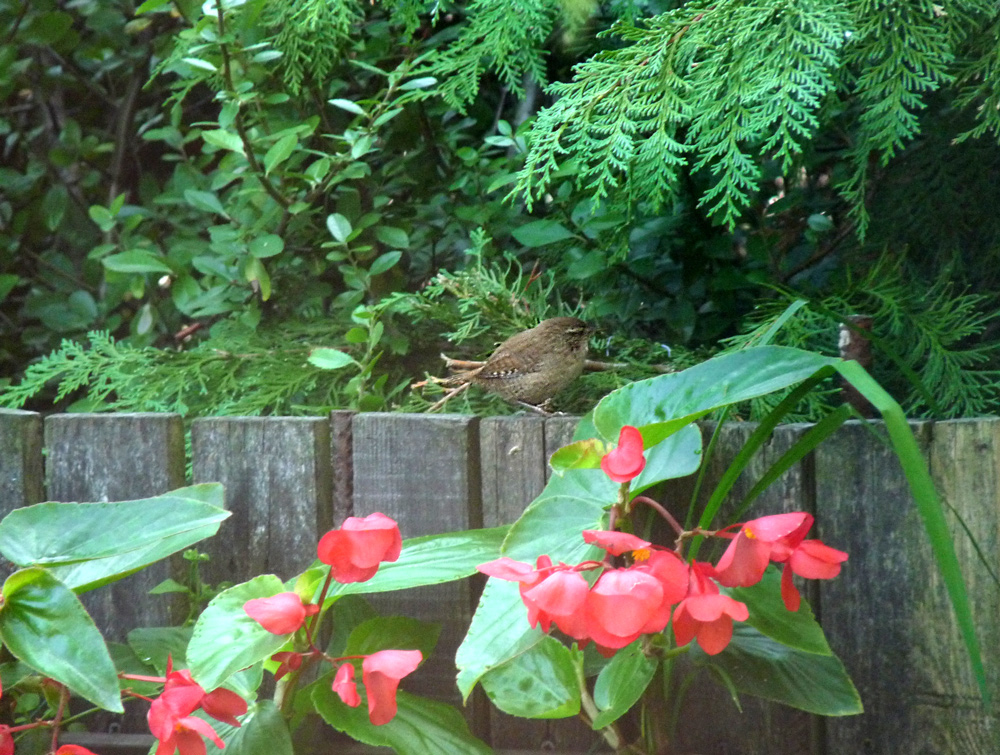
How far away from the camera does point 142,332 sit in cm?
271

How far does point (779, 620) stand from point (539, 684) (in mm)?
339

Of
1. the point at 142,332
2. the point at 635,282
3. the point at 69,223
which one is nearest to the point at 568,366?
the point at 635,282

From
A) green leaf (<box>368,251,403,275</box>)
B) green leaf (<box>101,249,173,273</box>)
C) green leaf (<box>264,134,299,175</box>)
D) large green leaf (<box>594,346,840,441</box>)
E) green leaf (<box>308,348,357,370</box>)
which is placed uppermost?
green leaf (<box>264,134,299,175</box>)

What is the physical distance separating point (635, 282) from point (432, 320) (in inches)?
21.0

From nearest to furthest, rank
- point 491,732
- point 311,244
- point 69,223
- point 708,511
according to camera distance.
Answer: point 708,511
point 491,732
point 311,244
point 69,223

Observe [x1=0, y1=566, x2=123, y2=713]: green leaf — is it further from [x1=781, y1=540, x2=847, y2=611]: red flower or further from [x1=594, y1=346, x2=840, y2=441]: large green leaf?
[x1=781, y1=540, x2=847, y2=611]: red flower

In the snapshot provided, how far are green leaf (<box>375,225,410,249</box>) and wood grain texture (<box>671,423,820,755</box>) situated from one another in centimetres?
106

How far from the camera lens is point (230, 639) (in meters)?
1.31

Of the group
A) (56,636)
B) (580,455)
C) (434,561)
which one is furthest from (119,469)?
(580,455)

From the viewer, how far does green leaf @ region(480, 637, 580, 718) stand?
50.1 inches

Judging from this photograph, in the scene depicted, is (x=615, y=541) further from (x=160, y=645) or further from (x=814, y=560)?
(x=160, y=645)

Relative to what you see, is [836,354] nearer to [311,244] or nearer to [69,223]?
[311,244]

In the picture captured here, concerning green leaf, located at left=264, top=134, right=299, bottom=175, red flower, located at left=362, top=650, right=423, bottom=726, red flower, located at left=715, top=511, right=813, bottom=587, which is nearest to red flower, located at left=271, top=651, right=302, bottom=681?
red flower, located at left=362, top=650, right=423, bottom=726

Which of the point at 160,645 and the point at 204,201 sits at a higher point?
the point at 204,201
